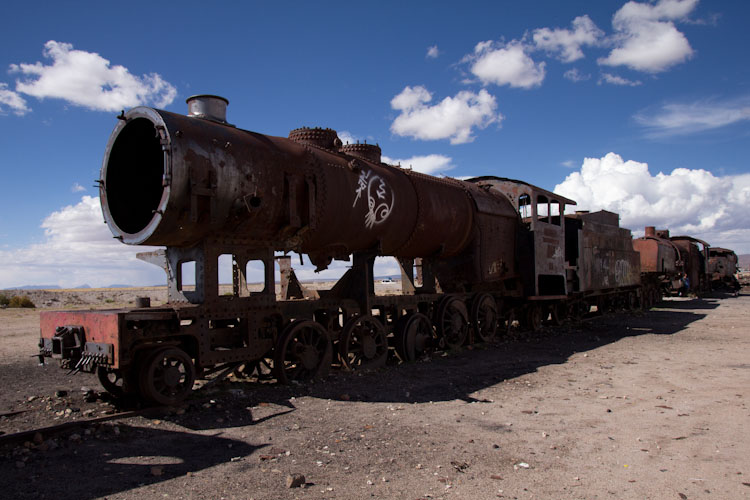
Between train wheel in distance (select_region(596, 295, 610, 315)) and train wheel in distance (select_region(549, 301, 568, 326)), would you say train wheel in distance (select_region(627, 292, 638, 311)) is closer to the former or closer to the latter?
train wheel in distance (select_region(596, 295, 610, 315))

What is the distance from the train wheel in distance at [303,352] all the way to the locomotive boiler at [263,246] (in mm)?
21

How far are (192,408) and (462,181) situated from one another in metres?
8.23

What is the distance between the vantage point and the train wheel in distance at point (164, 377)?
19.3ft

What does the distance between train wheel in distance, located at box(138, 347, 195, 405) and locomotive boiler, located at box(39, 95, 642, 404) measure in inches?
0.6

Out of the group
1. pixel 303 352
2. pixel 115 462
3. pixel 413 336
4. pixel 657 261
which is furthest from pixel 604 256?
pixel 115 462

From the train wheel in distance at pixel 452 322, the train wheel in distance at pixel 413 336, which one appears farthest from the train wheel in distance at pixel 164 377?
the train wheel in distance at pixel 452 322

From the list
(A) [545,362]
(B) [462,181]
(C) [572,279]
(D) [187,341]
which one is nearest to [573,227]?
(C) [572,279]

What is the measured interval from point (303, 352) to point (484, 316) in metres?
5.63

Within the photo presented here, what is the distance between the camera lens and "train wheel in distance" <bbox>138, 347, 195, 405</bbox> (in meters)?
5.88

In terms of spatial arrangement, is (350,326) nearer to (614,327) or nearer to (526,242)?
(526,242)

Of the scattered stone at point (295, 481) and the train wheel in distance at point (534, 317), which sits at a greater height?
the train wheel in distance at point (534, 317)

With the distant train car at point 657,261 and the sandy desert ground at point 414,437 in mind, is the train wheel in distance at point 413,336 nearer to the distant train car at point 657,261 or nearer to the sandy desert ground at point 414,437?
the sandy desert ground at point 414,437

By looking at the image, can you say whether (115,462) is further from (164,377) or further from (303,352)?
(303,352)

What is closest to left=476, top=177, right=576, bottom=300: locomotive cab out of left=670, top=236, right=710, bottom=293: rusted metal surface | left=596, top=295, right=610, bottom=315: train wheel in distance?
left=596, top=295, right=610, bottom=315: train wheel in distance
